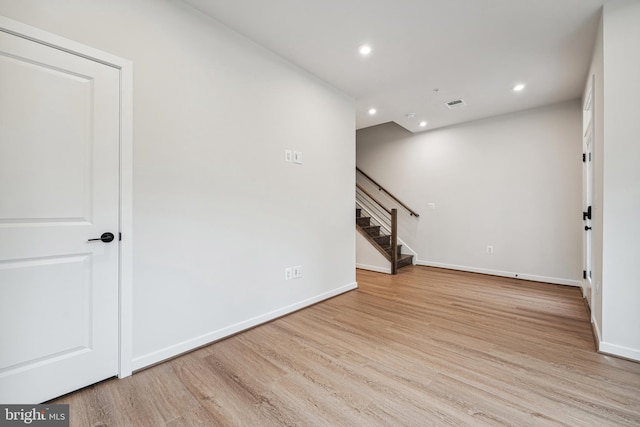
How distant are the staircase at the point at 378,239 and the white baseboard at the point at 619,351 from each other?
2.91 meters

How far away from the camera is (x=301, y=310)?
3.14 metres

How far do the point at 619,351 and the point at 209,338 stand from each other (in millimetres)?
3243

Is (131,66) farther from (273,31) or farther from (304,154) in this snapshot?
(304,154)

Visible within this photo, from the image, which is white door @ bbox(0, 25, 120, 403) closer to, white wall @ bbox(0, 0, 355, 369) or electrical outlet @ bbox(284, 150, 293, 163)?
white wall @ bbox(0, 0, 355, 369)

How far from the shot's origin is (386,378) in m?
1.86

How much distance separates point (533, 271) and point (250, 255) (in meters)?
4.57

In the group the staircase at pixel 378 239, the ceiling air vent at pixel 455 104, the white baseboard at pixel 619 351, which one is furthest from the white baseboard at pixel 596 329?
the ceiling air vent at pixel 455 104

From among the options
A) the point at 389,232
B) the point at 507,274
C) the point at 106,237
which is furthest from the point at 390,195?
the point at 106,237

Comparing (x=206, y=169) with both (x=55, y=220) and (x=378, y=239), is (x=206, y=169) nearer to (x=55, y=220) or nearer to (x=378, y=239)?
(x=55, y=220)

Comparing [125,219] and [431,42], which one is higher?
[431,42]

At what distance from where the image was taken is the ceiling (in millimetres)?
2221

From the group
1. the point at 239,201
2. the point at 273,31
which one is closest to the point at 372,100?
the point at 273,31

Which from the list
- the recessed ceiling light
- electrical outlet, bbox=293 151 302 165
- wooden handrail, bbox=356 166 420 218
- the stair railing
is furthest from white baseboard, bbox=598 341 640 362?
wooden handrail, bbox=356 166 420 218

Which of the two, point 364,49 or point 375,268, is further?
point 375,268
